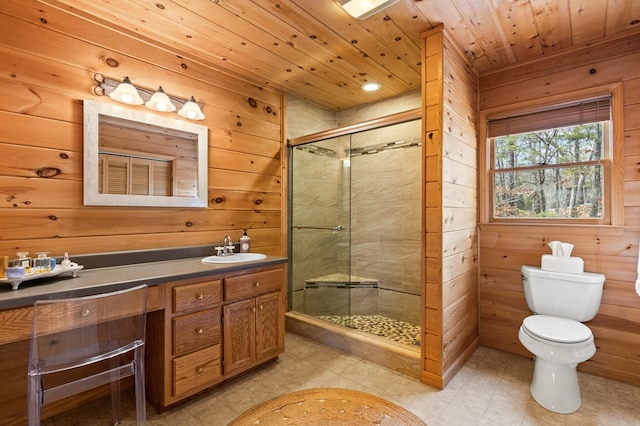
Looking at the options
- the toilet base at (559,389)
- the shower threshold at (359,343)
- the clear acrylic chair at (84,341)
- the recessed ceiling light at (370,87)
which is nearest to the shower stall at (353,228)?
the shower threshold at (359,343)

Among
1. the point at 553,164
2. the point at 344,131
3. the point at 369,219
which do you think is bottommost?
the point at 369,219

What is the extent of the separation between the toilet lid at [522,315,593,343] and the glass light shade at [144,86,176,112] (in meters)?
2.80

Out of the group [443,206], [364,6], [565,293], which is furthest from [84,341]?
[565,293]

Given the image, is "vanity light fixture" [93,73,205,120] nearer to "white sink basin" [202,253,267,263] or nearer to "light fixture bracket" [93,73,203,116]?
"light fixture bracket" [93,73,203,116]

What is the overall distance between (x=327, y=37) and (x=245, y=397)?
244cm

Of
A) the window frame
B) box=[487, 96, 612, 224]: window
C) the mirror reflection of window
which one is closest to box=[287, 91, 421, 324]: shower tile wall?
the window frame

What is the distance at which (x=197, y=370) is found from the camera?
1867mm

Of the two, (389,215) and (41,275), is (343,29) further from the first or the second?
(41,275)

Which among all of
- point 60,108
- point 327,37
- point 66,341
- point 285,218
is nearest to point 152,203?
point 60,108

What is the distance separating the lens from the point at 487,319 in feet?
8.74

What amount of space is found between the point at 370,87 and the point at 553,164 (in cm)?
169

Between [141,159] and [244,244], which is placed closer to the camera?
[141,159]

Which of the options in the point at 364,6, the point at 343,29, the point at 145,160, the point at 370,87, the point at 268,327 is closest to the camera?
the point at 364,6

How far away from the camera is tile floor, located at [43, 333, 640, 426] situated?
173 cm
